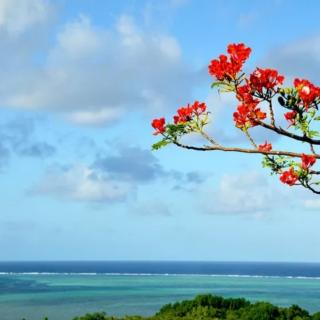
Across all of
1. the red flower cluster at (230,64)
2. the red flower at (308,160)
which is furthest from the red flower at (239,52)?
the red flower at (308,160)

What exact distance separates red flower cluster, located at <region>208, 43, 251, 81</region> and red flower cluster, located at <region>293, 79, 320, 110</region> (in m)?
0.75

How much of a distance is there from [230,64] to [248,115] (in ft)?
2.26

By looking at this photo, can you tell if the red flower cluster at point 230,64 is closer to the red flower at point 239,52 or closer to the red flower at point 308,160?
the red flower at point 239,52

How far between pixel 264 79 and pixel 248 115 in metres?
0.50

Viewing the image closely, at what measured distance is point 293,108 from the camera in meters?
8.07

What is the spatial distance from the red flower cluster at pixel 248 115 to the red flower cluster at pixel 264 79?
0.22 metres

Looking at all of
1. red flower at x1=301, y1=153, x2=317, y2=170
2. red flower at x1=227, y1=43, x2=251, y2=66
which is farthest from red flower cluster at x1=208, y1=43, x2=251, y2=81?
red flower at x1=301, y1=153, x2=317, y2=170

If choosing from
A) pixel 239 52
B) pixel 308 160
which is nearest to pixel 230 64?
pixel 239 52

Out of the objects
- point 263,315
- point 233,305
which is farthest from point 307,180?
point 233,305

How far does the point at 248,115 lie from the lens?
812 centimetres

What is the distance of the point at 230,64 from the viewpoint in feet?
26.0

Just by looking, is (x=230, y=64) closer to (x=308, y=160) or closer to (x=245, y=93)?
(x=245, y=93)

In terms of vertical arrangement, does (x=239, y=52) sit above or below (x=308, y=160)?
above

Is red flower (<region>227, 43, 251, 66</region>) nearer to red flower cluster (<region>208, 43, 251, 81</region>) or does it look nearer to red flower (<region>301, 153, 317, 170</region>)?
red flower cluster (<region>208, 43, 251, 81</region>)
